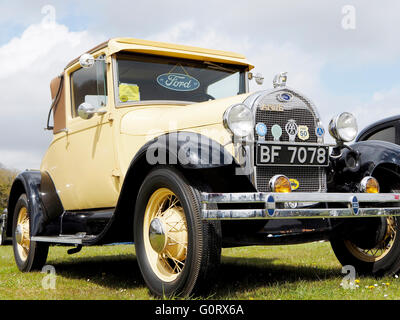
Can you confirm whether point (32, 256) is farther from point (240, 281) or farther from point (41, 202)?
point (240, 281)

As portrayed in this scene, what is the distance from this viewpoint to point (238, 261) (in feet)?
21.4

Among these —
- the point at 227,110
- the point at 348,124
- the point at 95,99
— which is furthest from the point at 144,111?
the point at 348,124

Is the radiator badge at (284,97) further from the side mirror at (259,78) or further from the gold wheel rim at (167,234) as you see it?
the side mirror at (259,78)

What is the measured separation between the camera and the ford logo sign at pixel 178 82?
5.03 m

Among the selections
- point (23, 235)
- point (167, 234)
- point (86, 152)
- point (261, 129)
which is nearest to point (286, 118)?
point (261, 129)

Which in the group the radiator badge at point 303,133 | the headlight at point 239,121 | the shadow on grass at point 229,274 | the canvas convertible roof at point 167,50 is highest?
the canvas convertible roof at point 167,50

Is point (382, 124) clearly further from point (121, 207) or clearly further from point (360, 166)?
point (121, 207)

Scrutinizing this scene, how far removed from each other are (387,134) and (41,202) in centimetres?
450

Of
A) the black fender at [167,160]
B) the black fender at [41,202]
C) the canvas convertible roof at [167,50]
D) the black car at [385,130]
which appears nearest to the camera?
the black fender at [167,160]

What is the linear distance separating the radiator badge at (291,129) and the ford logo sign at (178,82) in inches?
54.5

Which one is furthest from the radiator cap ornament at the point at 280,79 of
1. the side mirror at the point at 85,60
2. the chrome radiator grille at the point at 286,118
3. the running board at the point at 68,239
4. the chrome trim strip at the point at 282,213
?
the running board at the point at 68,239

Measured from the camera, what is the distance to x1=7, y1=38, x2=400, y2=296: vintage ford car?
3.54m

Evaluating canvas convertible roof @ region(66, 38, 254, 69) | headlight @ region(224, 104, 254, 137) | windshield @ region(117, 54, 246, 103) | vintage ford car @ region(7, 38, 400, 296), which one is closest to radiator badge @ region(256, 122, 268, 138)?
vintage ford car @ region(7, 38, 400, 296)

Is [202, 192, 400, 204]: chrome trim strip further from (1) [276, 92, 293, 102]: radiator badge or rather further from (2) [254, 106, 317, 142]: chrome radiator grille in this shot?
(1) [276, 92, 293, 102]: radiator badge
